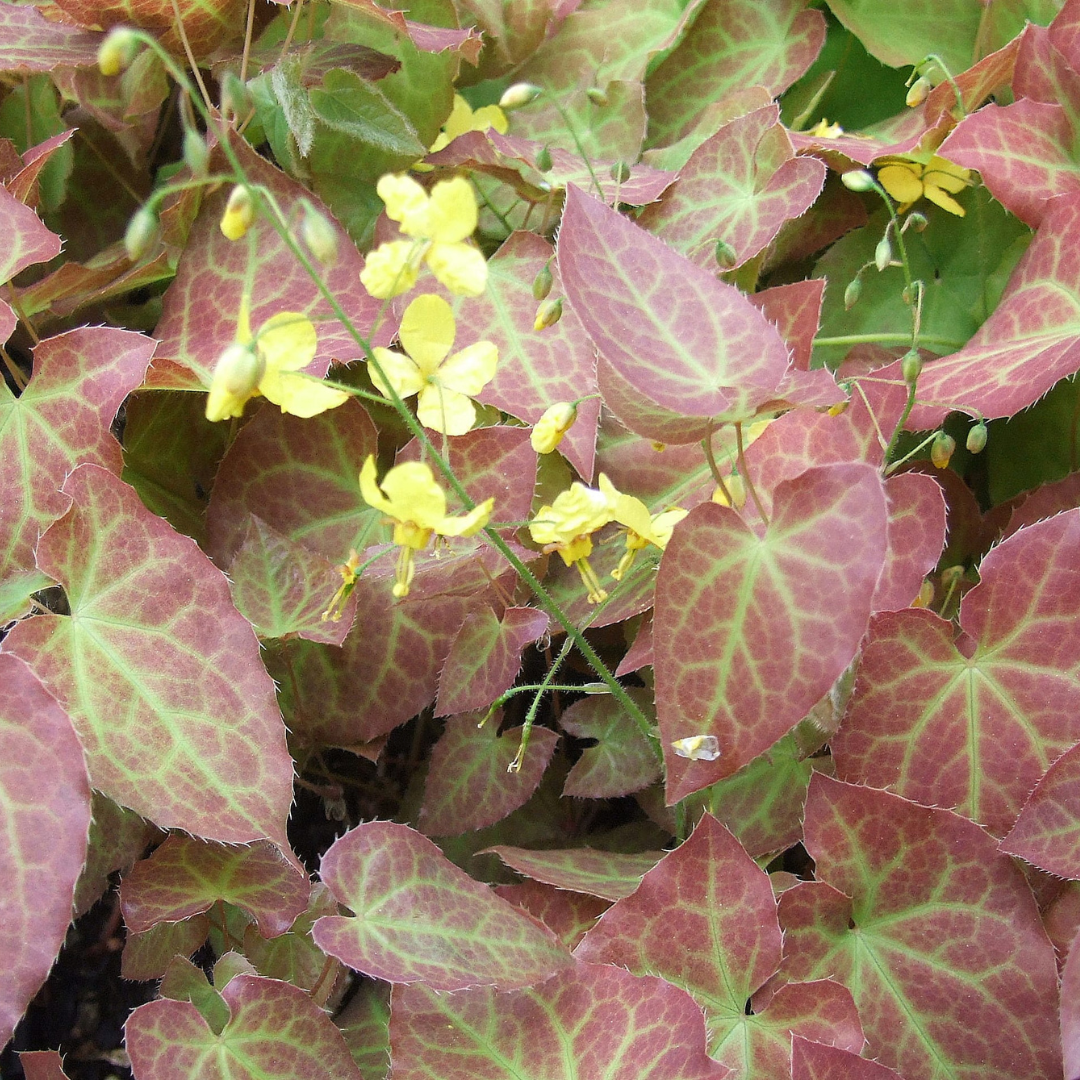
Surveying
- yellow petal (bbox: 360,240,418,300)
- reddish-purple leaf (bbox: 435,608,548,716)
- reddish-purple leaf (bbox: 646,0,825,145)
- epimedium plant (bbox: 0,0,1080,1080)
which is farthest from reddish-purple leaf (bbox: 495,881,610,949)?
reddish-purple leaf (bbox: 646,0,825,145)

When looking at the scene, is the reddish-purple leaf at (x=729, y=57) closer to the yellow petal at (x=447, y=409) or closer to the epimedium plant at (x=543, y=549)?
the epimedium plant at (x=543, y=549)

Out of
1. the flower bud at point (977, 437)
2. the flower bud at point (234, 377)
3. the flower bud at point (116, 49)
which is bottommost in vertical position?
the flower bud at point (977, 437)

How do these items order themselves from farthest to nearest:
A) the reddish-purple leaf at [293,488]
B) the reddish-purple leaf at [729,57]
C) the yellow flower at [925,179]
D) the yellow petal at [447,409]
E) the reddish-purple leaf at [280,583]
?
the reddish-purple leaf at [729,57]
the yellow flower at [925,179]
the reddish-purple leaf at [293,488]
the reddish-purple leaf at [280,583]
the yellow petal at [447,409]

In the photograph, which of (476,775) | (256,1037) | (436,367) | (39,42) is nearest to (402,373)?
(436,367)

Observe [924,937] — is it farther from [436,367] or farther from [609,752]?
[436,367]

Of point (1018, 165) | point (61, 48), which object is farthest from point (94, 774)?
point (1018, 165)

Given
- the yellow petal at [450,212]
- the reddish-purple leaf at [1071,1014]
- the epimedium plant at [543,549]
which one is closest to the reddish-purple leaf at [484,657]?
the epimedium plant at [543,549]

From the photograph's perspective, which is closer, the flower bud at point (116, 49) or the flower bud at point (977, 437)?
the flower bud at point (116, 49)
